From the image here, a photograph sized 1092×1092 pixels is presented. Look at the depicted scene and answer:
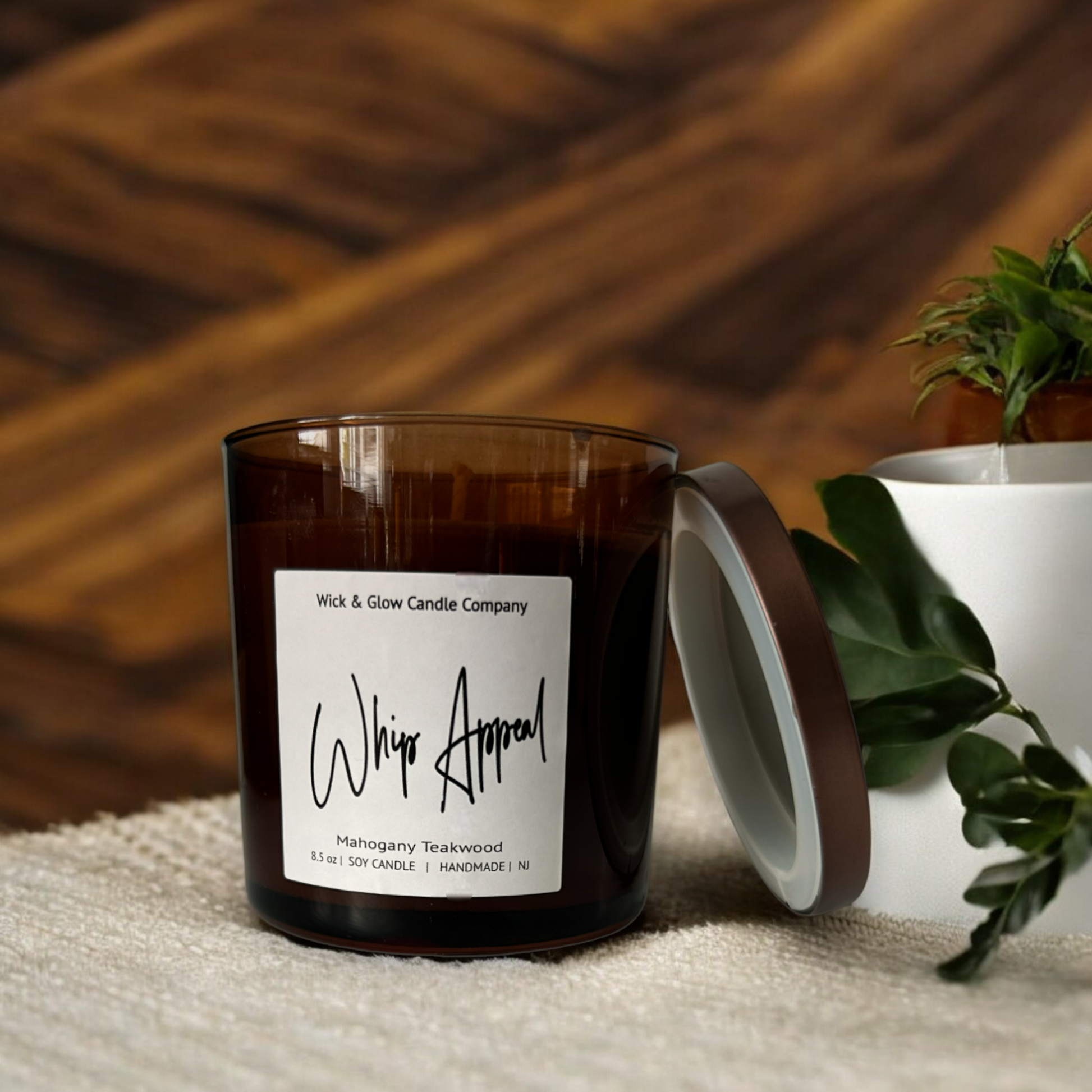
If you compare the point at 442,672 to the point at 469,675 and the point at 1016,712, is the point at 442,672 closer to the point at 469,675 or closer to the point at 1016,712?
the point at 469,675

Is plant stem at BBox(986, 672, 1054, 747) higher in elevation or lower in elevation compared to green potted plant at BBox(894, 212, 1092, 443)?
lower

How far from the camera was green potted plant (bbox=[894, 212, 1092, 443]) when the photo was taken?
39cm

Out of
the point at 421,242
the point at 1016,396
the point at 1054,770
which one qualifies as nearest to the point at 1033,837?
the point at 1054,770

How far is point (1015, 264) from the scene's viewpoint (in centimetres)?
41

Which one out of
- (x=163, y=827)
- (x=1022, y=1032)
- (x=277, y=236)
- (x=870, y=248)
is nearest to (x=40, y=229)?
(x=277, y=236)

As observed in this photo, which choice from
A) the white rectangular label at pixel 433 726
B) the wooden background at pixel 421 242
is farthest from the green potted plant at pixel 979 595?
the wooden background at pixel 421 242

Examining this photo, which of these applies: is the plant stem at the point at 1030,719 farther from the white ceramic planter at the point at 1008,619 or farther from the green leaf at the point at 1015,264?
the green leaf at the point at 1015,264

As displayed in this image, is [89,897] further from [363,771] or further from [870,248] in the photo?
[870,248]

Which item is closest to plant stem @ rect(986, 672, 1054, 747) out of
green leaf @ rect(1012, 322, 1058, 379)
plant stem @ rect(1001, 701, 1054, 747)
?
plant stem @ rect(1001, 701, 1054, 747)

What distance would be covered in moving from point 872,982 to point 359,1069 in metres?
0.15

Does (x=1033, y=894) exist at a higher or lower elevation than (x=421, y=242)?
lower

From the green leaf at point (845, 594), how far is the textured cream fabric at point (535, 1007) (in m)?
0.10

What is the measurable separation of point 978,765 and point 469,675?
0.51 ft

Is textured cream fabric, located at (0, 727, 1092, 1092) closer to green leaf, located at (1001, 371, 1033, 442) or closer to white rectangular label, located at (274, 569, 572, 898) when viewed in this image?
white rectangular label, located at (274, 569, 572, 898)
